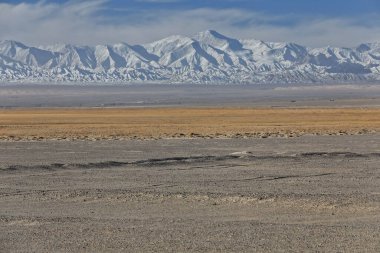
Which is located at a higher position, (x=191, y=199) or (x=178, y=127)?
(x=191, y=199)

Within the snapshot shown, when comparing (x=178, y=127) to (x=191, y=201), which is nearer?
(x=191, y=201)

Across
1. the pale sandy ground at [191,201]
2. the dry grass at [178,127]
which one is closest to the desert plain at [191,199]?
the pale sandy ground at [191,201]

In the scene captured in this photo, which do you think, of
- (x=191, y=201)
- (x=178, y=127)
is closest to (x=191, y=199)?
(x=191, y=201)

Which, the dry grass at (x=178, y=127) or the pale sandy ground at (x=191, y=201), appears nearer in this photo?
the pale sandy ground at (x=191, y=201)

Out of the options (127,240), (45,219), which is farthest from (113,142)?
(127,240)

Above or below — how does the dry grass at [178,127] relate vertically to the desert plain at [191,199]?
below

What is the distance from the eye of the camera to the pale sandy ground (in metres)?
10.8

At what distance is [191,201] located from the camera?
48.4 feet

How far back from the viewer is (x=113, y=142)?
106 ft

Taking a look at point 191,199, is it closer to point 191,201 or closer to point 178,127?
point 191,201

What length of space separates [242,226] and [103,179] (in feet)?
24.9

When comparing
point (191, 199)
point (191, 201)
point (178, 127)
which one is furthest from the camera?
point (178, 127)

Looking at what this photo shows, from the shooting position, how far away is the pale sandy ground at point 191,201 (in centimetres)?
1075

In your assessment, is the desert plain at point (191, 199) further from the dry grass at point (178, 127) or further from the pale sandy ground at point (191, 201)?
the dry grass at point (178, 127)
